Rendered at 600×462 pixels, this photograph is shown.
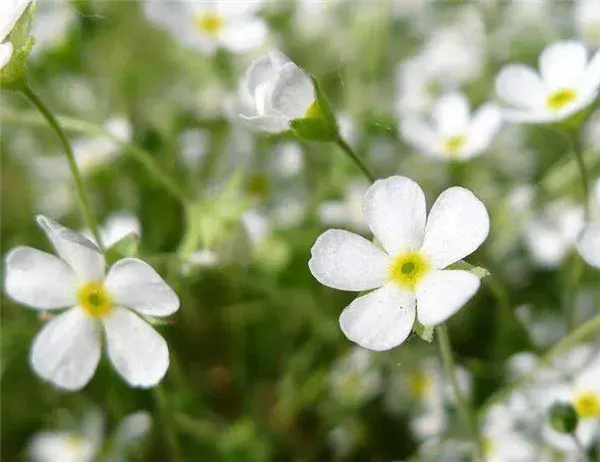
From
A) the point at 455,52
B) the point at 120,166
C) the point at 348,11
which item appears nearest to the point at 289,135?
the point at 120,166

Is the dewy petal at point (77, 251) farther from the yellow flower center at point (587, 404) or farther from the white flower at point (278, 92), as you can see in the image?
the yellow flower center at point (587, 404)

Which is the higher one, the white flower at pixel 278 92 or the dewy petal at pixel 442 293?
the white flower at pixel 278 92

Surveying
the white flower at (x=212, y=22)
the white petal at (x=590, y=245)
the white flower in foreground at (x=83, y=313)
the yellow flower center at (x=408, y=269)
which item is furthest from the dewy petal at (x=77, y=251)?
the white flower at (x=212, y=22)

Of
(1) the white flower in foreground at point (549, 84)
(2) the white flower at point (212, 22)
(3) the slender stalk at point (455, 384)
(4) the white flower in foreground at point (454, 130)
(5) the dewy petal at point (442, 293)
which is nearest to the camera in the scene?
(5) the dewy petal at point (442, 293)

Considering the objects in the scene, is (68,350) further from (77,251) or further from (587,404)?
(587,404)

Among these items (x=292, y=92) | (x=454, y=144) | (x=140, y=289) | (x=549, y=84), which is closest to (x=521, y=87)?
(x=549, y=84)

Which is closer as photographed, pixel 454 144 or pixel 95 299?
pixel 95 299
